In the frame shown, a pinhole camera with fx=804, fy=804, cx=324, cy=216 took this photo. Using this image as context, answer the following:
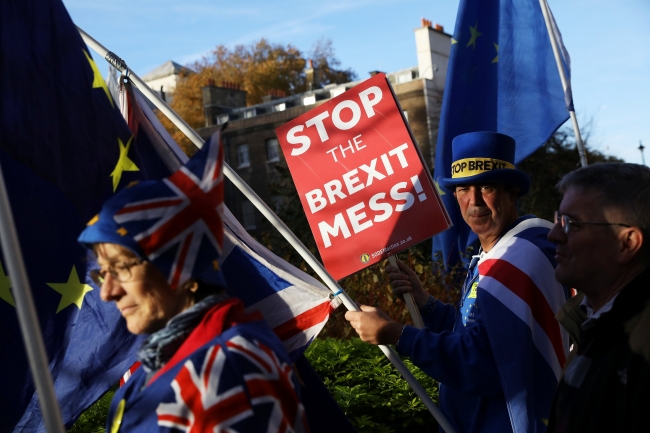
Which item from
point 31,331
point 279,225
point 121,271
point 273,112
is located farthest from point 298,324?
point 273,112

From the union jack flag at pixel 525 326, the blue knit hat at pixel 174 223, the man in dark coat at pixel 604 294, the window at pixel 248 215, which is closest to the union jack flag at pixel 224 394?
the blue knit hat at pixel 174 223

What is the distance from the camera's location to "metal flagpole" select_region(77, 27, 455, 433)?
10.5ft

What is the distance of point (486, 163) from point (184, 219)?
1.78m

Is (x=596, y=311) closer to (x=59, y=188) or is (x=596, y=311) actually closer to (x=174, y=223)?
(x=174, y=223)

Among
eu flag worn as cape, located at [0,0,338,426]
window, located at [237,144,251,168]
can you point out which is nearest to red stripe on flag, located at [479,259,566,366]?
eu flag worn as cape, located at [0,0,338,426]

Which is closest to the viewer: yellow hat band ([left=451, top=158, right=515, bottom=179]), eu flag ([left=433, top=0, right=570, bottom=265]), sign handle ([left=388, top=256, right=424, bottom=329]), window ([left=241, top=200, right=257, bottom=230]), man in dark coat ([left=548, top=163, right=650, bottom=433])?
man in dark coat ([left=548, top=163, right=650, bottom=433])

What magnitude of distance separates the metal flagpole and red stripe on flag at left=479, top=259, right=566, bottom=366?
1.73ft

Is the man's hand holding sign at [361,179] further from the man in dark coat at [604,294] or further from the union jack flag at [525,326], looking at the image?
the man in dark coat at [604,294]

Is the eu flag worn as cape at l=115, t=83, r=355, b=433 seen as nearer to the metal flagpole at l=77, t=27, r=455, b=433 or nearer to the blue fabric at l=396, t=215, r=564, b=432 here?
the metal flagpole at l=77, t=27, r=455, b=433

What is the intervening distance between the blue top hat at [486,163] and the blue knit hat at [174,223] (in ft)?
5.18

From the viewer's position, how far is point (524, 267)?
3195 millimetres

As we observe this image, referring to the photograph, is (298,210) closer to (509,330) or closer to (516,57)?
(516,57)

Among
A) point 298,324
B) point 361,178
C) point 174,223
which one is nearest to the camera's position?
point 174,223

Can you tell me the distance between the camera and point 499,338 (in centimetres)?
311
